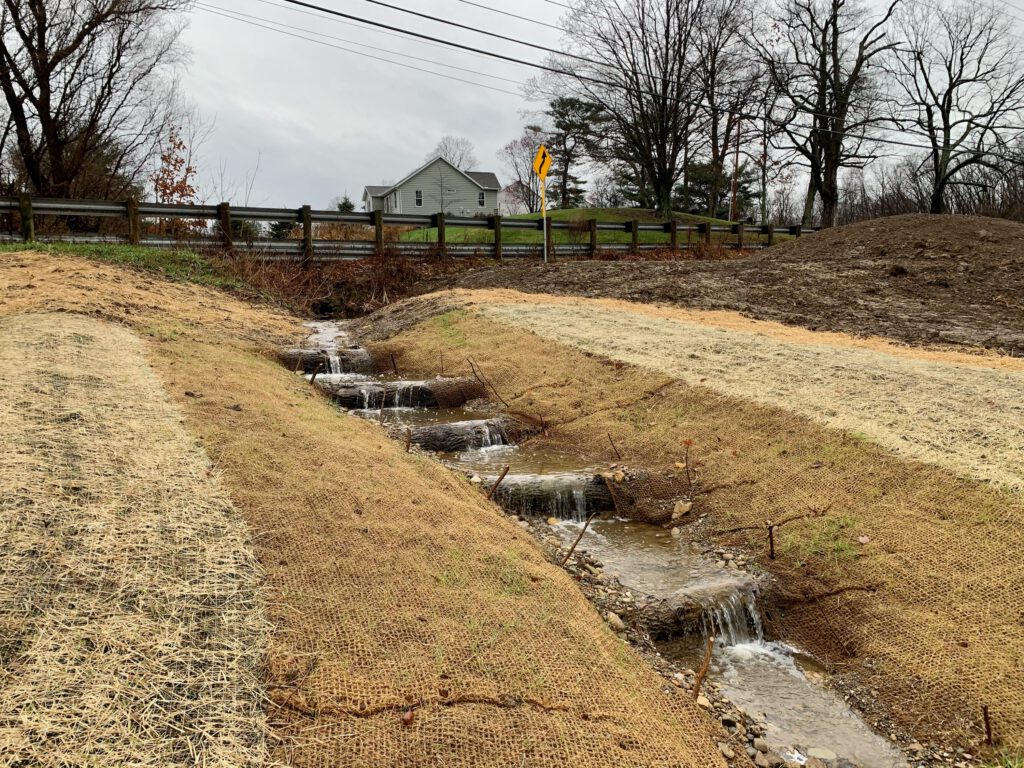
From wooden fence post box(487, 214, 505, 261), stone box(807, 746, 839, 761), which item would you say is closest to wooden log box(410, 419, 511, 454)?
stone box(807, 746, 839, 761)

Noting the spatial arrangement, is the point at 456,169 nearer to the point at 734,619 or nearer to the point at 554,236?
the point at 554,236

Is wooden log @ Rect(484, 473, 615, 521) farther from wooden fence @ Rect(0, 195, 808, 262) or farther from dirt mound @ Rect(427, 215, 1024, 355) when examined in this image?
wooden fence @ Rect(0, 195, 808, 262)

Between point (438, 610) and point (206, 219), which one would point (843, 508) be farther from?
point (206, 219)

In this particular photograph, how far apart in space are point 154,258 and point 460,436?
987 centimetres

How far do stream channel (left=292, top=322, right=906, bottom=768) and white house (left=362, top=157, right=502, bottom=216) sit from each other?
4194 centimetres

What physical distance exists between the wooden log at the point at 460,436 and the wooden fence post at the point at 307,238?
35.2 ft

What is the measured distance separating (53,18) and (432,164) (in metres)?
34.2

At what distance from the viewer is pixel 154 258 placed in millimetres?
13953

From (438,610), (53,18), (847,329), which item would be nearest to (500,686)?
(438,610)

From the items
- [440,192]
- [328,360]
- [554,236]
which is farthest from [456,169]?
[328,360]

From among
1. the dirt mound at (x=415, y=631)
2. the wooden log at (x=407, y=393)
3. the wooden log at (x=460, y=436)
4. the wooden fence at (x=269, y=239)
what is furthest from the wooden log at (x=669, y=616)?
the wooden fence at (x=269, y=239)

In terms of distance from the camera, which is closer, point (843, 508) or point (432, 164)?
point (843, 508)

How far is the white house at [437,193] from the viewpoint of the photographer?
5000 cm

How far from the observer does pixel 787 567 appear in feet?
15.4
